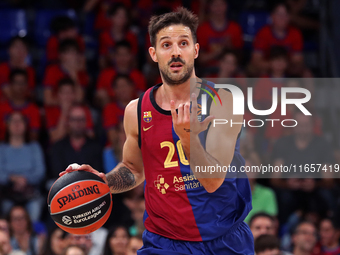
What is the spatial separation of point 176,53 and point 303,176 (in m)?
3.84

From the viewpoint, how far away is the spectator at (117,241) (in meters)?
5.97

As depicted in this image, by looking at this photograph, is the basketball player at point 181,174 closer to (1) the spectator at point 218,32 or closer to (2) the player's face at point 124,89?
(2) the player's face at point 124,89

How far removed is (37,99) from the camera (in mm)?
8383

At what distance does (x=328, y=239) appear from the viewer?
6.22 meters

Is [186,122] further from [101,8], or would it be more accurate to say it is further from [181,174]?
[101,8]

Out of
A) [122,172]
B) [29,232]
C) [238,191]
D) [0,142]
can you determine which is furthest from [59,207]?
[0,142]

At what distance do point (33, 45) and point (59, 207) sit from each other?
5675 mm

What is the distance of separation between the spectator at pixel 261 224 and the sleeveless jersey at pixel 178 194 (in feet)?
7.35

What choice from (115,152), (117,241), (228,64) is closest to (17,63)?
(115,152)

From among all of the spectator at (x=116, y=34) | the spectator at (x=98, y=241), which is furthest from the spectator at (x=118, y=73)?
the spectator at (x=98, y=241)

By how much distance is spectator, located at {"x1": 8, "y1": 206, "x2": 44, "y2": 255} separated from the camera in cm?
637

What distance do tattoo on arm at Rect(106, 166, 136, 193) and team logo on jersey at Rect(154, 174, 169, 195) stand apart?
43cm

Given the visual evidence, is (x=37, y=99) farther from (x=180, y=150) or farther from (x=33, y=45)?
(x=180, y=150)

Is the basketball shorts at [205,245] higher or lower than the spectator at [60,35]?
lower
